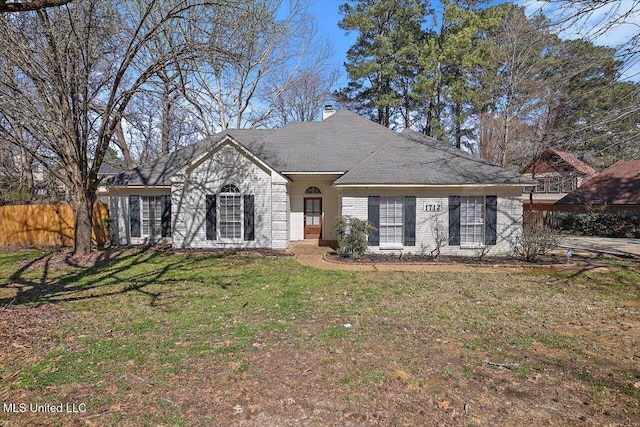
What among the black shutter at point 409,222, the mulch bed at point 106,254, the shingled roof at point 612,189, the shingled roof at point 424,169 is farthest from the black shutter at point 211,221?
the shingled roof at point 612,189

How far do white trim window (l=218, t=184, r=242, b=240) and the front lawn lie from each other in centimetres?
454

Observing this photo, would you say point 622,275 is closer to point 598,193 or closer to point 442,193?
point 442,193

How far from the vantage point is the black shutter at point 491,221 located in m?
12.0

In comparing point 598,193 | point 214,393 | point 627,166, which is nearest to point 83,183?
point 214,393

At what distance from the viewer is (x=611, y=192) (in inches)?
850

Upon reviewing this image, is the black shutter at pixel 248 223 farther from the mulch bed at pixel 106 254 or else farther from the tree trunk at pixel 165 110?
the tree trunk at pixel 165 110

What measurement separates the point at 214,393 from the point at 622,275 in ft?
38.1

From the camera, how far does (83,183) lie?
1134 cm

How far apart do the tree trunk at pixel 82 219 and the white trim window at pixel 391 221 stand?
10400mm

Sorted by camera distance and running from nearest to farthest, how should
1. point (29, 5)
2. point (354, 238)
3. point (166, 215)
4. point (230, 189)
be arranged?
point (29, 5)
point (354, 238)
point (230, 189)
point (166, 215)

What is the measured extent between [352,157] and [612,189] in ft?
62.4

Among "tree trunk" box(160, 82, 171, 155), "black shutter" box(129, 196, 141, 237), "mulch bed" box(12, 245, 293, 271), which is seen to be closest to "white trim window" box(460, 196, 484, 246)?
"mulch bed" box(12, 245, 293, 271)

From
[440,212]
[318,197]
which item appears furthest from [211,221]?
[440,212]

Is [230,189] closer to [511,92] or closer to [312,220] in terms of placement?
[312,220]
